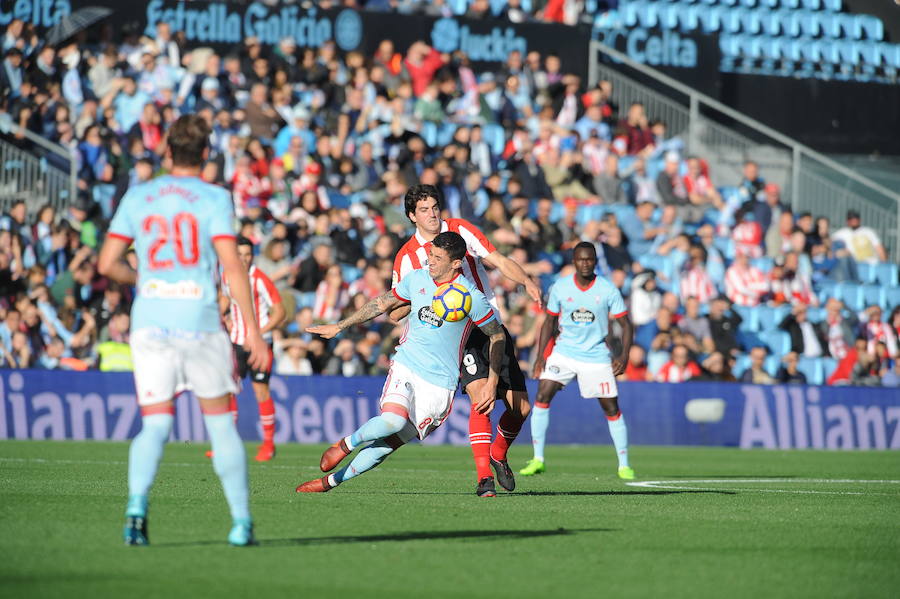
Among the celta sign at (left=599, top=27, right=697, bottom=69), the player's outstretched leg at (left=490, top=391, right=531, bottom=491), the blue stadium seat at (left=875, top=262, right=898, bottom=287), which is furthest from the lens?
the celta sign at (left=599, top=27, right=697, bottom=69)

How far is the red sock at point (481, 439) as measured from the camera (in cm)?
1141

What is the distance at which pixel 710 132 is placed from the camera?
99.0 feet

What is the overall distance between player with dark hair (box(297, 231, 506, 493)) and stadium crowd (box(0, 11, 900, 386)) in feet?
35.9

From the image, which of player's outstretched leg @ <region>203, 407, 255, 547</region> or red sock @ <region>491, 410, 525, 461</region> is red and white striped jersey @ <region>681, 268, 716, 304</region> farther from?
player's outstretched leg @ <region>203, 407, 255, 547</region>

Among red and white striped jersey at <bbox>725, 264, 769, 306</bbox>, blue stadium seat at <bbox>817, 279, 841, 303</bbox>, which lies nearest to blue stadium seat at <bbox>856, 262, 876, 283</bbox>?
blue stadium seat at <bbox>817, 279, 841, 303</bbox>

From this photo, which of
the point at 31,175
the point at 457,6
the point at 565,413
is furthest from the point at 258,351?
the point at 457,6

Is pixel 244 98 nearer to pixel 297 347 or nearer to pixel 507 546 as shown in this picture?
pixel 297 347

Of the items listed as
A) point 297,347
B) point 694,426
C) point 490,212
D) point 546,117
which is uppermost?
point 546,117

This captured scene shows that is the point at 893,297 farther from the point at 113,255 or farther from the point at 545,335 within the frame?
the point at 113,255

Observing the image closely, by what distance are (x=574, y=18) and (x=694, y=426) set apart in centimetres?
1127

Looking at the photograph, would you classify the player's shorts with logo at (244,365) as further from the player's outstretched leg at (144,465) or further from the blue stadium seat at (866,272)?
the blue stadium seat at (866,272)

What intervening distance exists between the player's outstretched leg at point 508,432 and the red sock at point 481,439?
0.29 m

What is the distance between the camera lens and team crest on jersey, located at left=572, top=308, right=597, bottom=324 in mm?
15039

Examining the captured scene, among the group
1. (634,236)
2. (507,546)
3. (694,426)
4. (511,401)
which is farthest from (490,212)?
(507,546)
